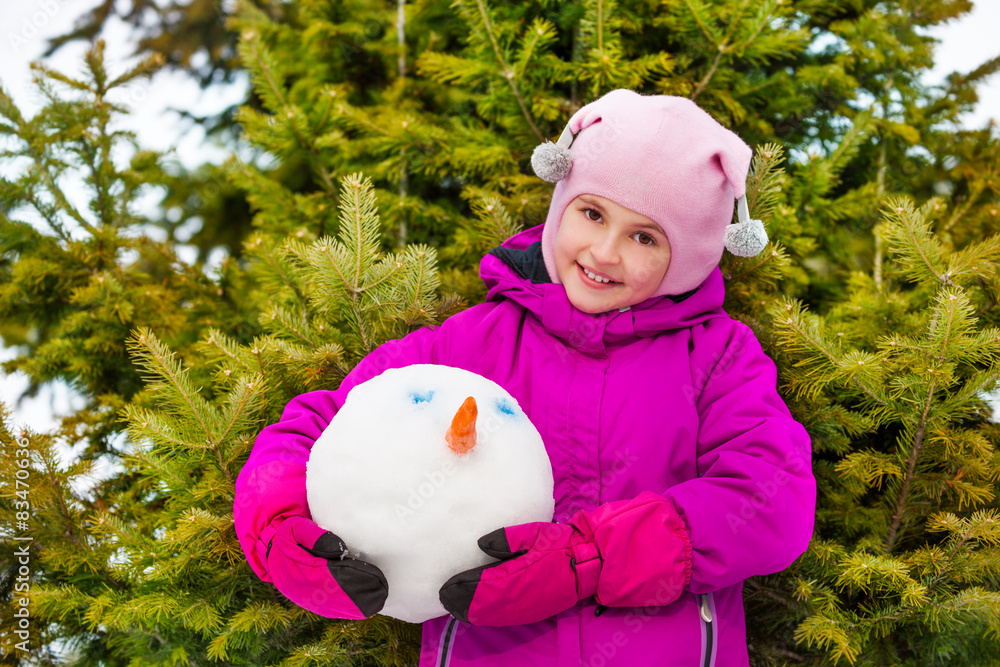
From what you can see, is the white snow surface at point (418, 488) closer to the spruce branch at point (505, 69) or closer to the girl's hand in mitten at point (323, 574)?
the girl's hand in mitten at point (323, 574)

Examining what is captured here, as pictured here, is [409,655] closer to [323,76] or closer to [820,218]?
[820,218]

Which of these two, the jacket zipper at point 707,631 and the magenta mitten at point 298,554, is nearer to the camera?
the magenta mitten at point 298,554

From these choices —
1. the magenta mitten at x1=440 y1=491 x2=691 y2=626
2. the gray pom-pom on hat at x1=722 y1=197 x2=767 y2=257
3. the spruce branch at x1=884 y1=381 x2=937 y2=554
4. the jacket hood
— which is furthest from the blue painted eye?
the spruce branch at x1=884 y1=381 x2=937 y2=554

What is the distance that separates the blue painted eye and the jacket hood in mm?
384

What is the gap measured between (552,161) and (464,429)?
2.28ft

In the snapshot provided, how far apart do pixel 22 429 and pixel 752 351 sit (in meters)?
1.75

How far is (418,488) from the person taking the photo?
1292 mm

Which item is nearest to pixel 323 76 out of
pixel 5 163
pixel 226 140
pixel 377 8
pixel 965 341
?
pixel 377 8

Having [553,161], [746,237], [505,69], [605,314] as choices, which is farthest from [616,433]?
[505,69]

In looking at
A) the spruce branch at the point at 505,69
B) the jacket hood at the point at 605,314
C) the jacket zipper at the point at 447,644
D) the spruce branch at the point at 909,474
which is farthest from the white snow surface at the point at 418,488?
the spruce branch at the point at 505,69

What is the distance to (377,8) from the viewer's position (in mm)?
2916

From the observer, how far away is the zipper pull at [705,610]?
Result: 141 centimetres

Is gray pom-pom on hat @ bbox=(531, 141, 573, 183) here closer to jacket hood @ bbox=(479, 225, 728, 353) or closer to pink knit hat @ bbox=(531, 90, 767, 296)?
pink knit hat @ bbox=(531, 90, 767, 296)

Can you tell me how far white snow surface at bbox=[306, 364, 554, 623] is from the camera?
129cm
